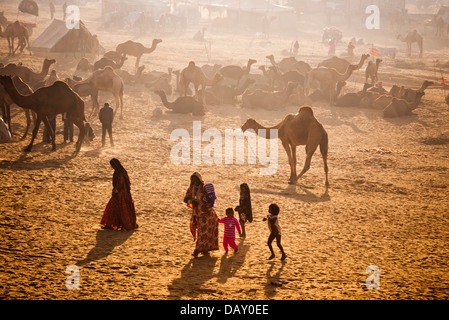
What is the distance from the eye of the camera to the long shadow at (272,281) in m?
6.52

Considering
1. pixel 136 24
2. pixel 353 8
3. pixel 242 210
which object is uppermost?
pixel 353 8

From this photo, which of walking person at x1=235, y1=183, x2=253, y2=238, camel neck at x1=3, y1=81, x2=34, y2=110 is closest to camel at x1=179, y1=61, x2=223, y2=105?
camel neck at x1=3, y1=81, x2=34, y2=110

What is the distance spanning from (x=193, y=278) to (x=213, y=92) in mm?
17843

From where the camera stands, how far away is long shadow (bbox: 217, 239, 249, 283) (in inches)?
280

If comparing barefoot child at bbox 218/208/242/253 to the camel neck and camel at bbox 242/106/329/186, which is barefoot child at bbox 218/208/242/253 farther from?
the camel neck

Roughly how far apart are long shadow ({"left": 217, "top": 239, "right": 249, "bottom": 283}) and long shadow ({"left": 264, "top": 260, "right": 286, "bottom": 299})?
1.61 feet

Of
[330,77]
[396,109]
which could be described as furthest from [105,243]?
[330,77]

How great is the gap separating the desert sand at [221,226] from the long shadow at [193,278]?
0.03 meters

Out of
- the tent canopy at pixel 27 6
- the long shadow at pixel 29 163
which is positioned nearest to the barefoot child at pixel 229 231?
the long shadow at pixel 29 163

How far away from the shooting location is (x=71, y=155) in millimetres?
13438

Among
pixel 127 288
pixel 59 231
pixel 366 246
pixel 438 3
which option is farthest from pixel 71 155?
pixel 438 3

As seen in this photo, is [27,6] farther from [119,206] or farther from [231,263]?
[231,263]
